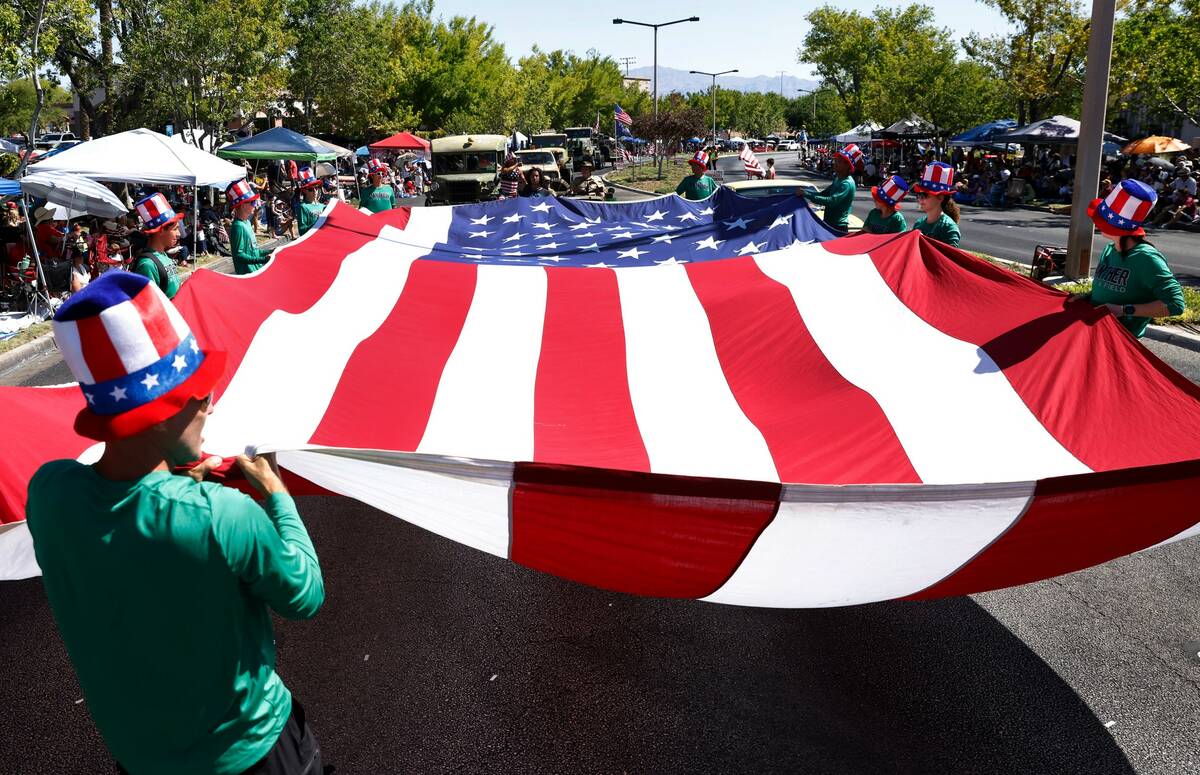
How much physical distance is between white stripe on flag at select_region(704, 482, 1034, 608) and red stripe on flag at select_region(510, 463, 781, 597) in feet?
0.32

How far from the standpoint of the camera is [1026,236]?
19656mm

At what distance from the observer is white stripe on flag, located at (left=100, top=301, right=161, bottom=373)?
5.44ft

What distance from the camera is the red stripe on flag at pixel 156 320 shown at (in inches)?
67.2

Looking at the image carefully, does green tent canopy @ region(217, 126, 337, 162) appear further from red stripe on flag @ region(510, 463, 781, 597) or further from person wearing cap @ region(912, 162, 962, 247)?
red stripe on flag @ region(510, 463, 781, 597)

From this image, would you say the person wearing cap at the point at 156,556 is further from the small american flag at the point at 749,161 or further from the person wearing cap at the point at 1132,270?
the small american flag at the point at 749,161

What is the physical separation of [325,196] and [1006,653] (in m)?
27.0

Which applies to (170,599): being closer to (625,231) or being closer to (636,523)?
(636,523)

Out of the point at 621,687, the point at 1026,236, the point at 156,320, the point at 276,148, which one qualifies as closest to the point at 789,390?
the point at 621,687

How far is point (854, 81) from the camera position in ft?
220

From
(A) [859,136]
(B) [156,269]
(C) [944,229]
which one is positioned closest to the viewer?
(B) [156,269]

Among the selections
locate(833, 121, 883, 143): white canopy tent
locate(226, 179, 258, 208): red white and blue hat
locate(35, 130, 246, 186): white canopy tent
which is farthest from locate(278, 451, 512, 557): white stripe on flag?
locate(833, 121, 883, 143): white canopy tent

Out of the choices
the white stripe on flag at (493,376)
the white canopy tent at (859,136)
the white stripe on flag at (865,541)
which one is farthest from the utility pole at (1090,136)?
the white canopy tent at (859,136)

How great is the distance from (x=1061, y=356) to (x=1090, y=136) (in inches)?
388

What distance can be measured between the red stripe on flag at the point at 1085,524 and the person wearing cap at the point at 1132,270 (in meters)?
2.29
